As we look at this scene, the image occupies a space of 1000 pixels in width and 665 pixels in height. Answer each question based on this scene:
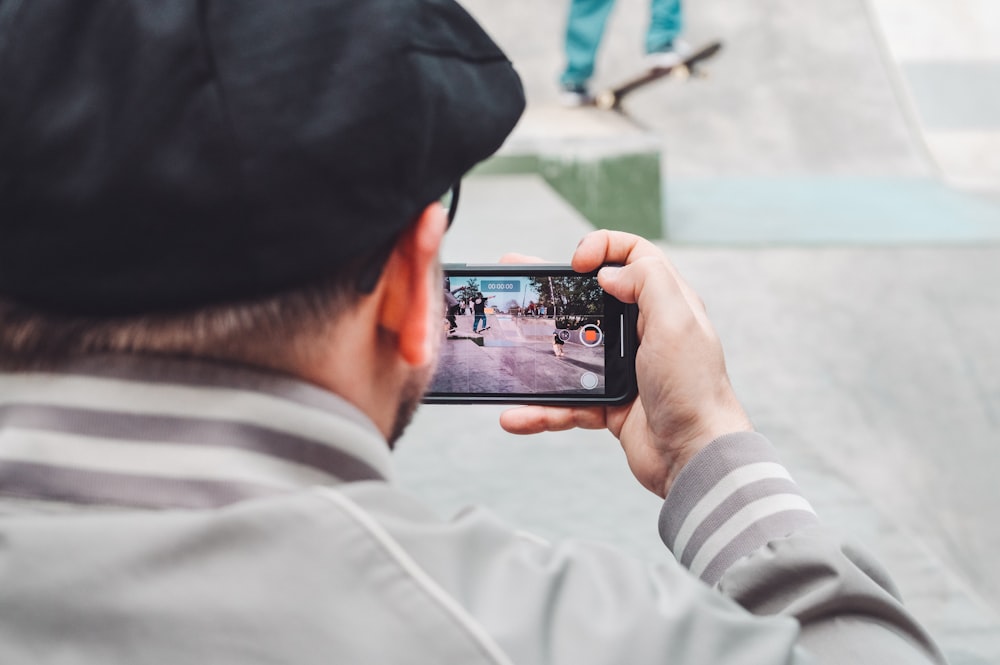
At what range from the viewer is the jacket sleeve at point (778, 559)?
67cm

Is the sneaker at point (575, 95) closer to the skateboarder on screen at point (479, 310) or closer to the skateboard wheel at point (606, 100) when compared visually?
the skateboard wheel at point (606, 100)

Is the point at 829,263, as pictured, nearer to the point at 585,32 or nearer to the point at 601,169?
the point at 601,169

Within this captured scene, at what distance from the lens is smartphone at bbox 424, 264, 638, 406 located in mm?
1067

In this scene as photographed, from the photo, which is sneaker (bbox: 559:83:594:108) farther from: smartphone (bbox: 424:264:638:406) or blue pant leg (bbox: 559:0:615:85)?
smartphone (bbox: 424:264:638:406)

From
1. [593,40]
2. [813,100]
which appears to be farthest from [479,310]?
[813,100]

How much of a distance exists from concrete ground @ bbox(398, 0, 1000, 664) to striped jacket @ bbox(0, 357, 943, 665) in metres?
1.14

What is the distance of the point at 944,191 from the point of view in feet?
18.2

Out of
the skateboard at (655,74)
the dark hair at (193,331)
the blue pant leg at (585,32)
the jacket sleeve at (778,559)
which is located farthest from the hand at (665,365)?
the blue pant leg at (585,32)

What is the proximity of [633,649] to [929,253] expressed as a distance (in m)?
3.87

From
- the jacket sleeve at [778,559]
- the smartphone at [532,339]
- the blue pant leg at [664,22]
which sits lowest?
the blue pant leg at [664,22]

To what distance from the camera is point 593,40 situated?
17.7 feet

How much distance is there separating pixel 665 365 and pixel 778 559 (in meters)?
0.31

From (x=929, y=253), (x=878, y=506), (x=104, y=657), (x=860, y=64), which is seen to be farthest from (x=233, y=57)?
(x=860, y=64)

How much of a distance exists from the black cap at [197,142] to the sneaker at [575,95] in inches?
201
